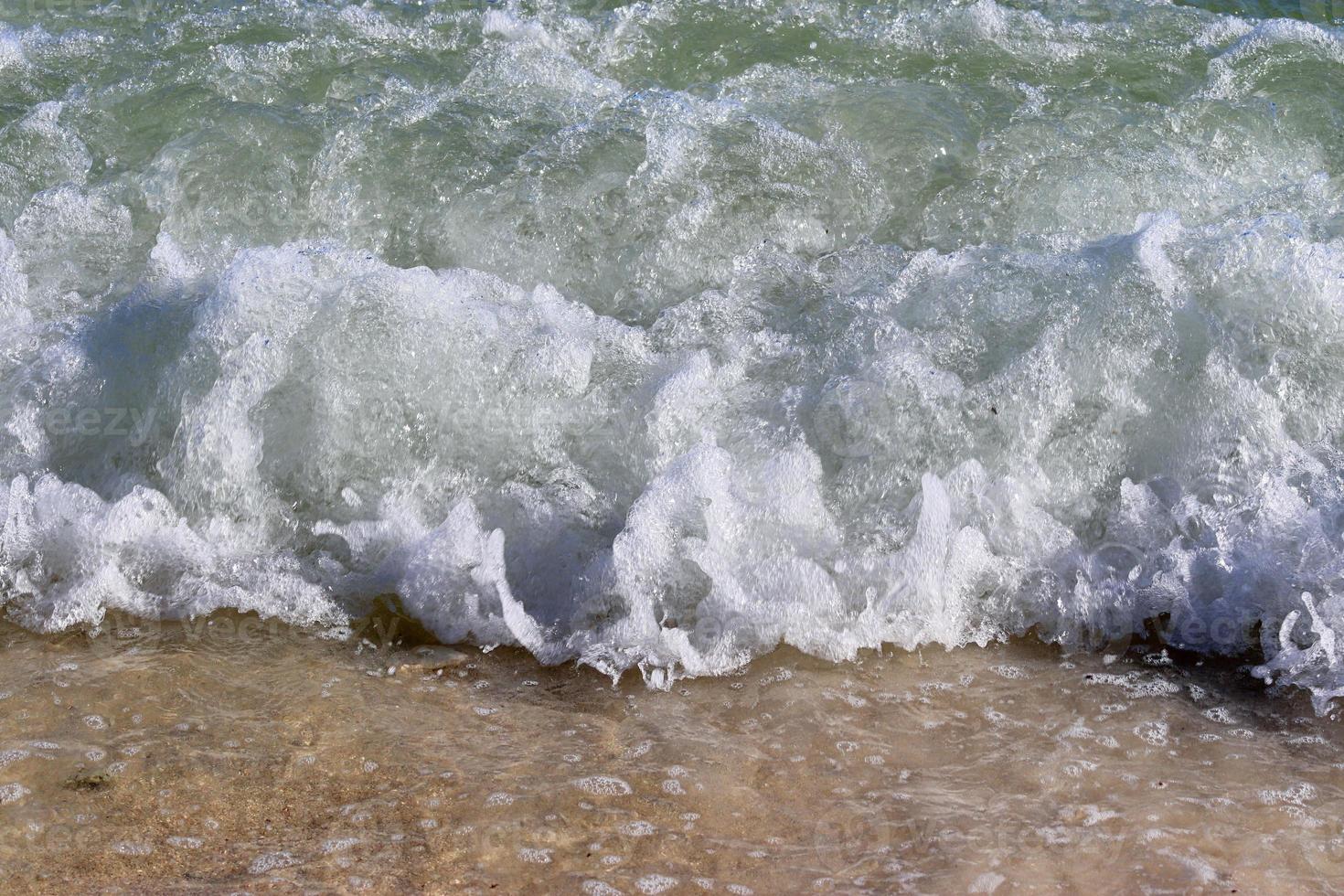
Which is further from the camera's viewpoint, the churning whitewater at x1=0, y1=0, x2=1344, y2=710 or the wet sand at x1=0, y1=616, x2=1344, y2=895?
the churning whitewater at x1=0, y1=0, x2=1344, y2=710

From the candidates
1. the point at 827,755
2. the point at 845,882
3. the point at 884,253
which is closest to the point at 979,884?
the point at 845,882

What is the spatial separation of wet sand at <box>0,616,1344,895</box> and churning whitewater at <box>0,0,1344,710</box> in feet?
0.43

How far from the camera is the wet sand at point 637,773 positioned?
6.66 ft

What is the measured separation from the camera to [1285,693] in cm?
253

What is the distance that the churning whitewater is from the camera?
9.14 feet

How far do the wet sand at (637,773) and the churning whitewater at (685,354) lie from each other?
0.13 metres

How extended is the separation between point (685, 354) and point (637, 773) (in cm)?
136

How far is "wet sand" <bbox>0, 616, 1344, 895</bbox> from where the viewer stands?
2.03 m

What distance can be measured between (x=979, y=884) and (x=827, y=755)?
16.6 inches

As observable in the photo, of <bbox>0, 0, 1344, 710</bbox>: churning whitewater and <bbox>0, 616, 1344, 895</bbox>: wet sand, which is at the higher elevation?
<bbox>0, 0, 1344, 710</bbox>: churning whitewater

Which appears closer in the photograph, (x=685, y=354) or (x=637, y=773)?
(x=637, y=773)

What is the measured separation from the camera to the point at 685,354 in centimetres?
334

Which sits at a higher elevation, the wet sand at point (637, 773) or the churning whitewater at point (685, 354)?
the churning whitewater at point (685, 354)

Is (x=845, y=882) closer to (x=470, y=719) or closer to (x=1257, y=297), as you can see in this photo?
(x=470, y=719)
